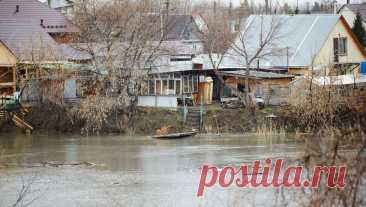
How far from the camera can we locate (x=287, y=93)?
3666 cm

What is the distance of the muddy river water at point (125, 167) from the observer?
19.4 m

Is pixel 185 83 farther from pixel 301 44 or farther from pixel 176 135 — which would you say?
pixel 301 44

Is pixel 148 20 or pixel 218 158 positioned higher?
pixel 148 20

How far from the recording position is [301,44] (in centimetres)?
4175

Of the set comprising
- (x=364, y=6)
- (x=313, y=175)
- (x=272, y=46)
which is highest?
(x=364, y=6)

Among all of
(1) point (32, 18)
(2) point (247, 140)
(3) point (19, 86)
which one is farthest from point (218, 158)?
(1) point (32, 18)

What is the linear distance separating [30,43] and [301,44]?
1441 centimetres

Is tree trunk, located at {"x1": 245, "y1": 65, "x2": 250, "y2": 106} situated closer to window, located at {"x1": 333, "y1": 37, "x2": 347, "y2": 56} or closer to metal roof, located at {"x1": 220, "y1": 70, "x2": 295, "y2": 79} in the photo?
metal roof, located at {"x1": 220, "y1": 70, "x2": 295, "y2": 79}

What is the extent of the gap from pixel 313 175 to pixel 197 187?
9.86 meters

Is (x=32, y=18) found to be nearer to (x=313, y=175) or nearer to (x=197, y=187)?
(x=197, y=187)

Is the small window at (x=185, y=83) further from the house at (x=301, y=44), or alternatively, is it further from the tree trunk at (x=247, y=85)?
the house at (x=301, y=44)

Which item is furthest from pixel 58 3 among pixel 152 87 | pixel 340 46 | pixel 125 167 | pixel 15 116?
pixel 125 167

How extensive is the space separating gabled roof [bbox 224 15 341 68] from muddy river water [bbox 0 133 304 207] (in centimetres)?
877

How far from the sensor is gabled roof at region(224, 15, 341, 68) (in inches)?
1615
